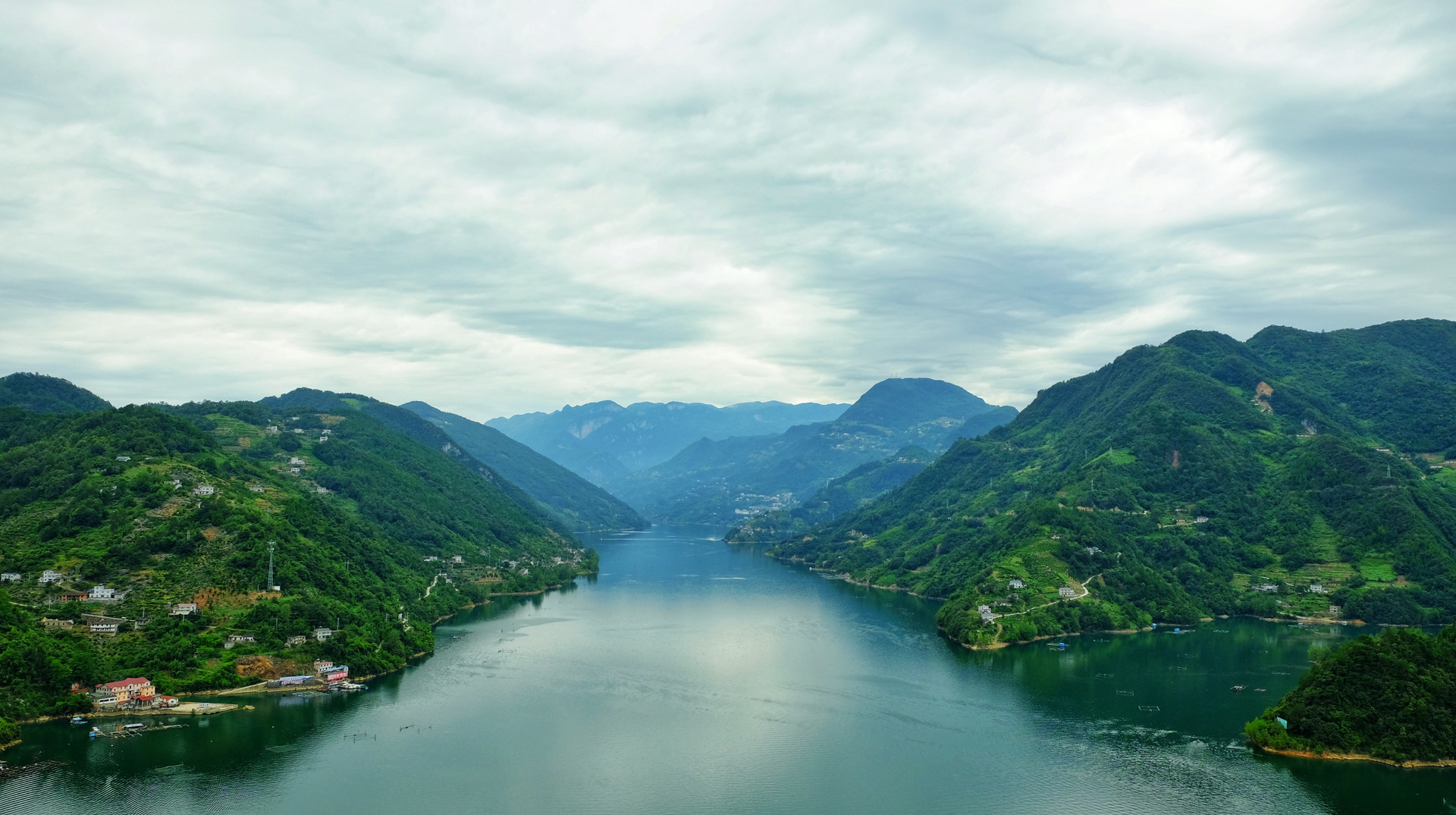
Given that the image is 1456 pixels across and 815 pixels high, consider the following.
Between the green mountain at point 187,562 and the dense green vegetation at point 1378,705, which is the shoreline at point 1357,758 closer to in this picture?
the dense green vegetation at point 1378,705

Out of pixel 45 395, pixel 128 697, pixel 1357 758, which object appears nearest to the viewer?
pixel 1357 758

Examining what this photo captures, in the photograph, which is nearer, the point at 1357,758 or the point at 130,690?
the point at 1357,758

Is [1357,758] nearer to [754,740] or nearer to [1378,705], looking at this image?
[1378,705]

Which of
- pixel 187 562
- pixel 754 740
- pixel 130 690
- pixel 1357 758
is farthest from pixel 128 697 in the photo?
pixel 1357 758

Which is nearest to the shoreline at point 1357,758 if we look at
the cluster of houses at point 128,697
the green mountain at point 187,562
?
the green mountain at point 187,562

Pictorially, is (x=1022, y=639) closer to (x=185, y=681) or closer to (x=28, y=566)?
(x=185, y=681)

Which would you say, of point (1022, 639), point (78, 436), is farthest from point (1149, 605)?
point (78, 436)

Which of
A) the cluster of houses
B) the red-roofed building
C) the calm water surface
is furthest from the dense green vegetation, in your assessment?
the red-roofed building
